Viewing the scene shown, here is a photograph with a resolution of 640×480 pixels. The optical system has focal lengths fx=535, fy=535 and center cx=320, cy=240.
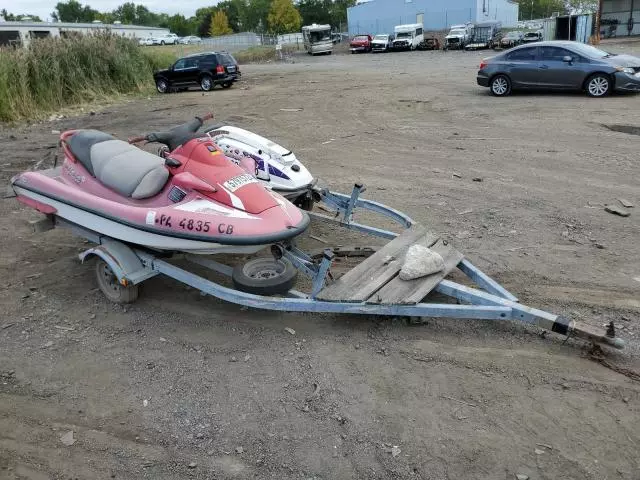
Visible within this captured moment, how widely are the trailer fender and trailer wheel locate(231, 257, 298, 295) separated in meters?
0.84

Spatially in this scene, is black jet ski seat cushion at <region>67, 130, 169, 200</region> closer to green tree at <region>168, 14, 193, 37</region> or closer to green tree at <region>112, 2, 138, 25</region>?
green tree at <region>168, 14, 193, 37</region>

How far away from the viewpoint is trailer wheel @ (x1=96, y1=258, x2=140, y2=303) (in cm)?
489

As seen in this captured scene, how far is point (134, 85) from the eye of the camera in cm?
2259

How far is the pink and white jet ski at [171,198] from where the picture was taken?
13.7 ft

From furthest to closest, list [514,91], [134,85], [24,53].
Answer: [134,85] → [24,53] → [514,91]

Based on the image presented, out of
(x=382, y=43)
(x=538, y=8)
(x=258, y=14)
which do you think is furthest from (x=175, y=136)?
(x=538, y=8)

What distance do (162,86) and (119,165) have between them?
20002 mm

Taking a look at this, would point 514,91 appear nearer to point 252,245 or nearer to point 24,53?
point 252,245

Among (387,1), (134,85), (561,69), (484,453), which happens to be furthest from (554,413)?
(387,1)

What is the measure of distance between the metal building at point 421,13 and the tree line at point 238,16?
10008 millimetres

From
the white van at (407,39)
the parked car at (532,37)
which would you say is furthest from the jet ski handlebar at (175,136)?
the white van at (407,39)

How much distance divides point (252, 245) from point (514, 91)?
14.4 metres

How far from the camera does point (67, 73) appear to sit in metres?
18.9

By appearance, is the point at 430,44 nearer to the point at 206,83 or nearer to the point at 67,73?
the point at 206,83
